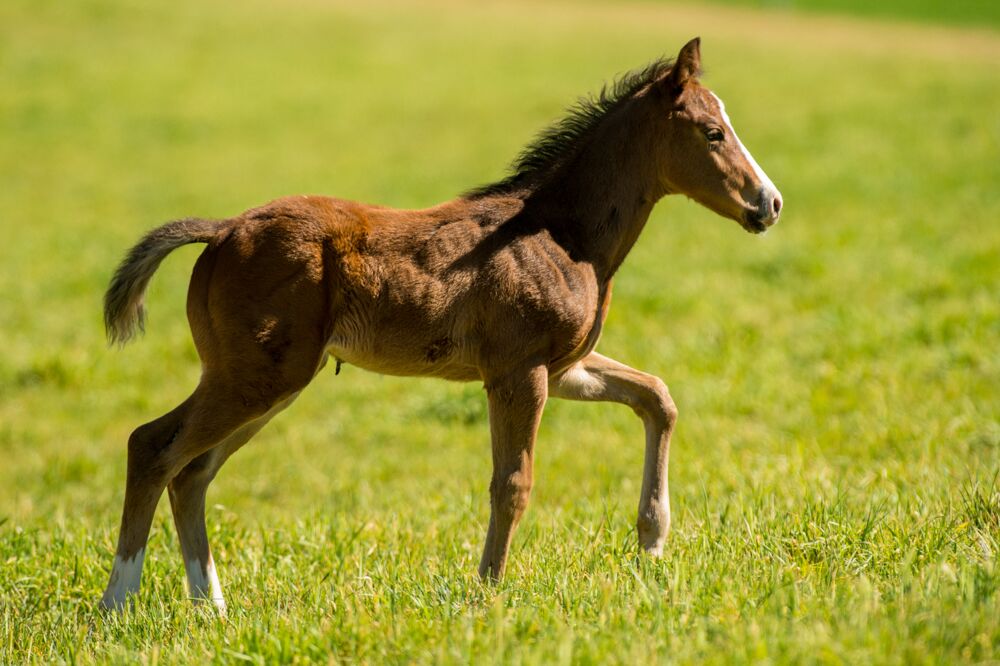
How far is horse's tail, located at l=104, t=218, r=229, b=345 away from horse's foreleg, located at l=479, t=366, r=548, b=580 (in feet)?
4.78

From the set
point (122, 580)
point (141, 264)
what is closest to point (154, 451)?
point (122, 580)

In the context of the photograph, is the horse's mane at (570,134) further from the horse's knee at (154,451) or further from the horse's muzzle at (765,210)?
the horse's knee at (154,451)

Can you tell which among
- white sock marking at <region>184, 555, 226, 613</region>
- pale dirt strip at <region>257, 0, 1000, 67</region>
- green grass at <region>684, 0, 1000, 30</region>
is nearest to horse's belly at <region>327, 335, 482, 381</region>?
white sock marking at <region>184, 555, 226, 613</region>

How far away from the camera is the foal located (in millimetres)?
4746

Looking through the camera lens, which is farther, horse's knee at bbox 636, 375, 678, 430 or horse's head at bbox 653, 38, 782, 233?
horse's knee at bbox 636, 375, 678, 430

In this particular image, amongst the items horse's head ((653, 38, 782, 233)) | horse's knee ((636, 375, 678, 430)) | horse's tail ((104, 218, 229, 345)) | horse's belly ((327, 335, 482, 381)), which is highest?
horse's head ((653, 38, 782, 233))

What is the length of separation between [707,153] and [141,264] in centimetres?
254

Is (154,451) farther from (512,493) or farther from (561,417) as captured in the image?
(561,417)

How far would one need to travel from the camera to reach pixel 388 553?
17.5ft

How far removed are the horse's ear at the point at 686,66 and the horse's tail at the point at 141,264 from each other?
6.78 ft

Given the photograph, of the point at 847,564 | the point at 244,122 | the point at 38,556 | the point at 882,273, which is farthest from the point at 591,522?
the point at 244,122

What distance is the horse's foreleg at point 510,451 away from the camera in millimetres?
4746

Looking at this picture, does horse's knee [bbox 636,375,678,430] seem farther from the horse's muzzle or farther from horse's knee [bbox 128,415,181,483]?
horse's knee [bbox 128,415,181,483]

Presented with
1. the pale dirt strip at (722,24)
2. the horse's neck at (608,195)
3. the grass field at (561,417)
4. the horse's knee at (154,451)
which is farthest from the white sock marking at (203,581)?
the pale dirt strip at (722,24)
